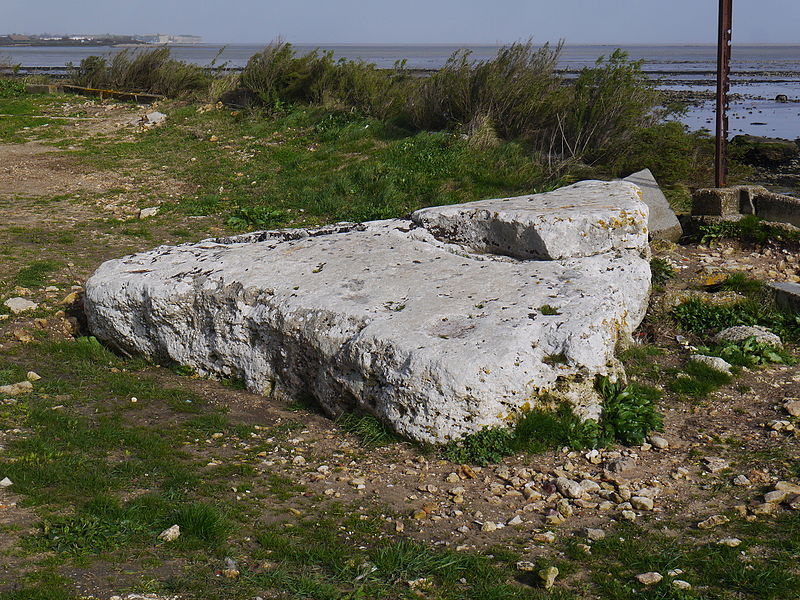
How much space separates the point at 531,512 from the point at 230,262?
309cm

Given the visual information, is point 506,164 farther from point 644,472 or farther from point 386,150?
point 644,472

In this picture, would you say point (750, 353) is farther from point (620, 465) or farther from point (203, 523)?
point (203, 523)

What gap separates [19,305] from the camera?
6863 millimetres

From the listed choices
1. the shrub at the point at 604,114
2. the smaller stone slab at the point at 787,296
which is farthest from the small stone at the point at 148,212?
the smaller stone slab at the point at 787,296

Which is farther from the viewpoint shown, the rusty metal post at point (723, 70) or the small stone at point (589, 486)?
the rusty metal post at point (723, 70)

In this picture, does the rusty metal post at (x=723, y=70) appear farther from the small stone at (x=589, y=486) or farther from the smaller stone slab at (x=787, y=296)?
the small stone at (x=589, y=486)

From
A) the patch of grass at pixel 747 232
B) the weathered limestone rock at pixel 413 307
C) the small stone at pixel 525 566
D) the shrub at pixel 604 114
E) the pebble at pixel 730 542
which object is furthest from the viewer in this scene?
the shrub at pixel 604 114

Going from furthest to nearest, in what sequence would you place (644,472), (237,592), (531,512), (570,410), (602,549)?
(570,410), (644,472), (531,512), (602,549), (237,592)

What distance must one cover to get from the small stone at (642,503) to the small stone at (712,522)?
0.27 m

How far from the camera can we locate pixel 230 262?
20.0 ft

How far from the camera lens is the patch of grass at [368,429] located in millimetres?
4738

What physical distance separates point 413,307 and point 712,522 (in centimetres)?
219

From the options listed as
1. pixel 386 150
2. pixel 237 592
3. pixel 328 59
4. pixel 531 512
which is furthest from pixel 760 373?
pixel 328 59

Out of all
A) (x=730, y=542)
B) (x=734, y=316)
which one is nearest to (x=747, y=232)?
(x=734, y=316)
